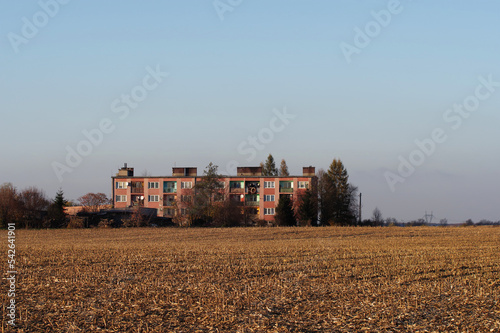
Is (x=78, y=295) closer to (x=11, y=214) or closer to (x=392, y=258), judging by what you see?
(x=392, y=258)

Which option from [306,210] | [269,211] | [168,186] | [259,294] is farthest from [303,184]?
[259,294]

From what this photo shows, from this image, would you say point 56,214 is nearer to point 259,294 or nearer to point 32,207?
point 32,207

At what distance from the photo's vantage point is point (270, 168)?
147875 mm

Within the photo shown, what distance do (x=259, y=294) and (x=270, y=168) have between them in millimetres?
130240

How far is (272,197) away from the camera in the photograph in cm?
10700

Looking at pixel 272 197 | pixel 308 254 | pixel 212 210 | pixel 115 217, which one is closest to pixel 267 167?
pixel 272 197

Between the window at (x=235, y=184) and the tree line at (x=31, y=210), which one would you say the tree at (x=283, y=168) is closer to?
the window at (x=235, y=184)

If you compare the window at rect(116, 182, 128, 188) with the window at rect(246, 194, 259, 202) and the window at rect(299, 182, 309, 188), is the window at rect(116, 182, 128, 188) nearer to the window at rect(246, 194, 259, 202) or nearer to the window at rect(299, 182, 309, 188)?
the window at rect(246, 194, 259, 202)

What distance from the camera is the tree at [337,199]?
331 feet

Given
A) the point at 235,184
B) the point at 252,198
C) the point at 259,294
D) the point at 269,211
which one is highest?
the point at 235,184

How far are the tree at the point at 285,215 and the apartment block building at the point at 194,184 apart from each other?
1369 cm

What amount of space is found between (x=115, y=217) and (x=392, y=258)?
59.0 meters

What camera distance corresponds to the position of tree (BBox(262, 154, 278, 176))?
147250 millimetres

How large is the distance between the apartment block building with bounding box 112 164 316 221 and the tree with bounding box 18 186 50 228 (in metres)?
28.0
